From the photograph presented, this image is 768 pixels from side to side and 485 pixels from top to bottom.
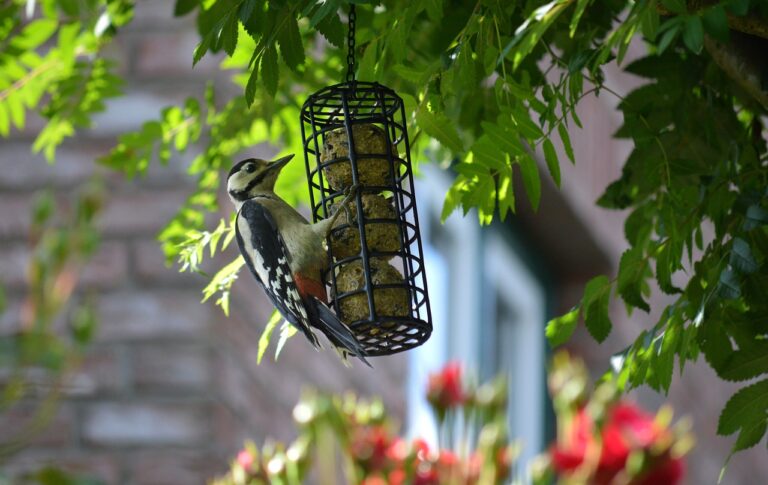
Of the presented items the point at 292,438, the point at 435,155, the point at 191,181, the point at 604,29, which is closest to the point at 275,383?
the point at 292,438

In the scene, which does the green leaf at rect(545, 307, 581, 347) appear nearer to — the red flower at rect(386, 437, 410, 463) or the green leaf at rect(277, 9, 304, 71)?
the green leaf at rect(277, 9, 304, 71)

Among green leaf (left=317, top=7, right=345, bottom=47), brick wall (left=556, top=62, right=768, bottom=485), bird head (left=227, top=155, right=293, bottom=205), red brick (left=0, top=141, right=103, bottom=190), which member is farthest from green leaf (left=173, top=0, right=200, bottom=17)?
brick wall (left=556, top=62, right=768, bottom=485)

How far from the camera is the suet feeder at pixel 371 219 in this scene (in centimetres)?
318

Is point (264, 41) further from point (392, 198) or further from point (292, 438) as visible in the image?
point (292, 438)

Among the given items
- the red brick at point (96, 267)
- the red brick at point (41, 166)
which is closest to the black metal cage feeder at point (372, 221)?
the red brick at point (96, 267)

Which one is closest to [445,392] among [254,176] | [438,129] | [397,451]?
[397,451]

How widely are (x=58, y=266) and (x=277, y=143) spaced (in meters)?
2.66

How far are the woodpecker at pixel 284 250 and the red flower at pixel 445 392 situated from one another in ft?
3.57

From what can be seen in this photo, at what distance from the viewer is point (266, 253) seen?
3.64 metres

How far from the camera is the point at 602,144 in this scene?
786 centimetres

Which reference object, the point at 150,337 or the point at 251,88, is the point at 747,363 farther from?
the point at 150,337

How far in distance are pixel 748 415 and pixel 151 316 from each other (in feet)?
12.2

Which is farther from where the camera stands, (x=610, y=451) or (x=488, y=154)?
(x=610, y=451)

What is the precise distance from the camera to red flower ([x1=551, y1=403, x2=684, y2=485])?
4508 millimetres
